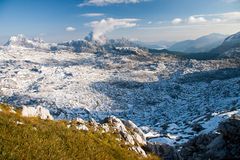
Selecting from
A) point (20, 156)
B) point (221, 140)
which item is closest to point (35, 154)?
point (20, 156)

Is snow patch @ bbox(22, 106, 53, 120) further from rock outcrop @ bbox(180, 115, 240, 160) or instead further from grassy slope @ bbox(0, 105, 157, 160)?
grassy slope @ bbox(0, 105, 157, 160)

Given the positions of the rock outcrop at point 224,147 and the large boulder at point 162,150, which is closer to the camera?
the rock outcrop at point 224,147

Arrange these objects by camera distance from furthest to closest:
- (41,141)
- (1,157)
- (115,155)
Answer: (115,155) → (41,141) → (1,157)

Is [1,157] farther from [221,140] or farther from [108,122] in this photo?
[108,122]

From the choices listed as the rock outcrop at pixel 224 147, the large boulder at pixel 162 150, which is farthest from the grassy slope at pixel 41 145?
the large boulder at pixel 162 150

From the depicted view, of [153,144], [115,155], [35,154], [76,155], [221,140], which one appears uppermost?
[35,154]

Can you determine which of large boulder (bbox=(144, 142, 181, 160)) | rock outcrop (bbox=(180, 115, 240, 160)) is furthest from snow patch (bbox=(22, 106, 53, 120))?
rock outcrop (bbox=(180, 115, 240, 160))

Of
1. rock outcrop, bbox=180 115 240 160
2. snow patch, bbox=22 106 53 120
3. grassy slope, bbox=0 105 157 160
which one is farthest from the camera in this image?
snow patch, bbox=22 106 53 120

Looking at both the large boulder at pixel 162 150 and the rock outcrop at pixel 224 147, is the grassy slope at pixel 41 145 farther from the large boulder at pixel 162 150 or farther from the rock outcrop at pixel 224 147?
the large boulder at pixel 162 150

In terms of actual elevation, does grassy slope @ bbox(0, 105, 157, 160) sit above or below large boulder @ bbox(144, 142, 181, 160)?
above

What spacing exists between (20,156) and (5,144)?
1.19 m

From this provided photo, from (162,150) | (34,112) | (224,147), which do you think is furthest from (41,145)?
(162,150)

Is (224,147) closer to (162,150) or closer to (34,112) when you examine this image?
(162,150)

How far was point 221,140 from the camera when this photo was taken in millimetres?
35188
